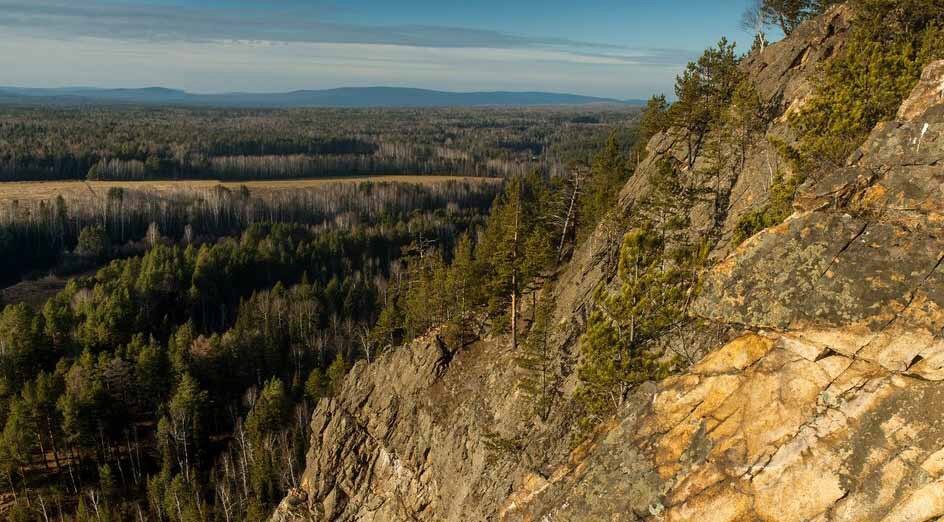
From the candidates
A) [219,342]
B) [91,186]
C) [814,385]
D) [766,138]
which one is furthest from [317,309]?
[91,186]

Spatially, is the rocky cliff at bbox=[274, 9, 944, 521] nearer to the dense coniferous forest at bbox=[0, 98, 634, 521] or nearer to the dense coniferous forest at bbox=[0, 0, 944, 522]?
the dense coniferous forest at bbox=[0, 0, 944, 522]

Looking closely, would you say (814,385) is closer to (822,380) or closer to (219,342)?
(822,380)

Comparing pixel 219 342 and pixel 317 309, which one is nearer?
pixel 219 342

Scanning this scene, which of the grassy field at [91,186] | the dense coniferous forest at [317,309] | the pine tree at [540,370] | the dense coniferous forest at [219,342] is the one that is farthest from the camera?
the grassy field at [91,186]

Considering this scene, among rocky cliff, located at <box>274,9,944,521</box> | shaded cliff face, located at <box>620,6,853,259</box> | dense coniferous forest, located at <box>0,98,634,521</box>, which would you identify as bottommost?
dense coniferous forest, located at <box>0,98,634,521</box>

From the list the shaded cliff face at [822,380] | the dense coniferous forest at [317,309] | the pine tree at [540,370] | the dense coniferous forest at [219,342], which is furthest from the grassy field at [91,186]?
the shaded cliff face at [822,380]

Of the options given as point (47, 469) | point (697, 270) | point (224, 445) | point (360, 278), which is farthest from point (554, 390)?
point (360, 278)

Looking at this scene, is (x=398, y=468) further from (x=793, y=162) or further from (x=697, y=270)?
(x=793, y=162)

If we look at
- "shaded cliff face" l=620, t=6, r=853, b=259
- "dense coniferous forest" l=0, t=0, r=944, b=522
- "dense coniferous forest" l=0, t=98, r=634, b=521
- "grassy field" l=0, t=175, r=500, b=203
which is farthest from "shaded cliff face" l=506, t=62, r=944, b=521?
"grassy field" l=0, t=175, r=500, b=203

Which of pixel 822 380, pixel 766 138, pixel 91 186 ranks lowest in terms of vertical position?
pixel 91 186

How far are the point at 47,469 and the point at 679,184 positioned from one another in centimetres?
6570

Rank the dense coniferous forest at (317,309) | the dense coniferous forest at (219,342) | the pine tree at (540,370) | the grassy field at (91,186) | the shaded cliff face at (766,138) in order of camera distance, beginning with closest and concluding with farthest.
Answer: the dense coniferous forest at (317,309)
the pine tree at (540,370)
the shaded cliff face at (766,138)
the dense coniferous forest at (219,342)
the grassy field at (91,186)

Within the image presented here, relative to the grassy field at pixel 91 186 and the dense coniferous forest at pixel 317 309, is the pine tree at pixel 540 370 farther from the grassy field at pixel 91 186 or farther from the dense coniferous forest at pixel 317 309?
the grassy field at pixel 91 186

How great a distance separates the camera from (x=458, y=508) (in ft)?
97.5
